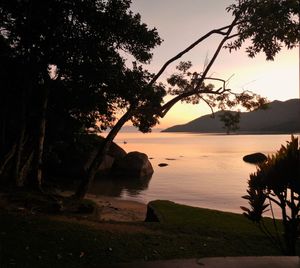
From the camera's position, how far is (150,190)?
3347 cm

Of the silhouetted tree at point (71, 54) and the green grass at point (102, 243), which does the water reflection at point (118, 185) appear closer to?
the silhouetted tree at point (71, 54)

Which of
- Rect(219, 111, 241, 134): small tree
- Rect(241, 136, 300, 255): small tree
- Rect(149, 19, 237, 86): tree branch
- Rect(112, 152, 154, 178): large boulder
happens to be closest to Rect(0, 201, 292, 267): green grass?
Rect(241, 136, 300, 255): small tree

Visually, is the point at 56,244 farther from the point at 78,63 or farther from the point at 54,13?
the point at 54,13

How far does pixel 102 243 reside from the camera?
30.0 ft

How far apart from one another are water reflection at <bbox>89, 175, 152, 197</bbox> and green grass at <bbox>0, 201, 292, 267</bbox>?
763 inches

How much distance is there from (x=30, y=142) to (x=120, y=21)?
325 inches

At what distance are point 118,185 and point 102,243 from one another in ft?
83.5

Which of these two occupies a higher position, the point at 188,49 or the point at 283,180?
the point at 188,49

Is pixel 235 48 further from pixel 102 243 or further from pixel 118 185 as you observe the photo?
pixel 118 185

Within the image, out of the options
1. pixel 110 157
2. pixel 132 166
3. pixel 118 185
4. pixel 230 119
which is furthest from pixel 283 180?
pixel 110 157

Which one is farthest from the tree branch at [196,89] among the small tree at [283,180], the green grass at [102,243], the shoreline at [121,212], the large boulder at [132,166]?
the large boulder at [132,166]

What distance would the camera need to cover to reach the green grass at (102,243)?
815 cm

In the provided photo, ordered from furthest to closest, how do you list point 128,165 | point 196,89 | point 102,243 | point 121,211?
1. point 128,165
2. point 121,211
3. point 196,89
4. point 102,243

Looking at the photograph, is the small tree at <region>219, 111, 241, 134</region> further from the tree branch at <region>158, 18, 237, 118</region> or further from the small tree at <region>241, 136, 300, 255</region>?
the small tree at <region>241, 136, 300, 255</region>
